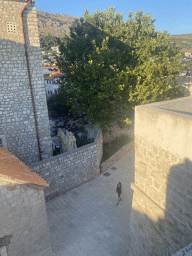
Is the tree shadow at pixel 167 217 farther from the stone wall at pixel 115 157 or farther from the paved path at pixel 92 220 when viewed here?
the stone wall at pixel 115 157

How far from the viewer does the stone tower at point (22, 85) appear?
8750 millimetres

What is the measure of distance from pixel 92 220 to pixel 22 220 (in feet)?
12.8

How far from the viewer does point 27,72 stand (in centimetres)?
939

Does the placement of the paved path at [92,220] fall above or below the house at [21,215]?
below

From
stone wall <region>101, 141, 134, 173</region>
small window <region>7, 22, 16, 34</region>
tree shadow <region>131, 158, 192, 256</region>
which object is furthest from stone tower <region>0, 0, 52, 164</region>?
tree shadow <region>131, 158, 192, 256</region>

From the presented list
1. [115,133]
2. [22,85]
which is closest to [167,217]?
[22,85]

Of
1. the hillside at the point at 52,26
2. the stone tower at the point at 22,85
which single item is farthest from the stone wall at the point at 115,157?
the hillside at the point at 52,26

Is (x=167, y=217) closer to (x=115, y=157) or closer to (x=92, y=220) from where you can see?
(x=92, y=220)

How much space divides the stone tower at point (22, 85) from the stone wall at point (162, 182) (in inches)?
253

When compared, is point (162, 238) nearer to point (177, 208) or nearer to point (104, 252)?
point (177, 208)

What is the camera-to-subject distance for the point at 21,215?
5598mm

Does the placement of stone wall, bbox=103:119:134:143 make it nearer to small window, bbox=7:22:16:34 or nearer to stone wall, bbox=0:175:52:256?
small window, bbox=7:22:16:34

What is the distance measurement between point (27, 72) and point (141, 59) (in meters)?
9.70

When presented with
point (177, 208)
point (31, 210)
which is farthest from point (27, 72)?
point (177, 208)
